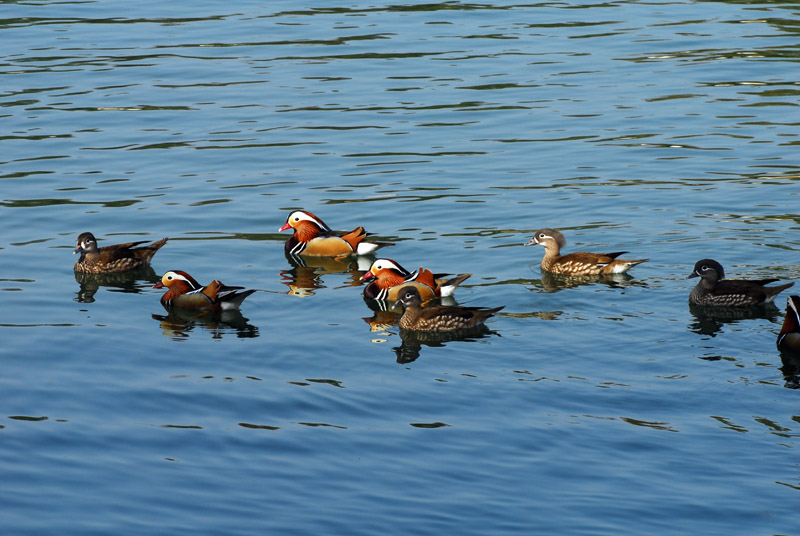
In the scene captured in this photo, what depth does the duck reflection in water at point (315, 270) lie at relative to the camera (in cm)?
1748

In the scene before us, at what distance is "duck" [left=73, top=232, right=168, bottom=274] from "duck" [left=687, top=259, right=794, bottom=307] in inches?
298

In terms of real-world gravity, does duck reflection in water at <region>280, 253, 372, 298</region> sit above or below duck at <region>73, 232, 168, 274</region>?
below

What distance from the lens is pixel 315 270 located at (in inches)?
728

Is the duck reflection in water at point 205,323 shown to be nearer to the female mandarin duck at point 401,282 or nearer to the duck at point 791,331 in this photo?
A: the female mandarin duck at point 401,282

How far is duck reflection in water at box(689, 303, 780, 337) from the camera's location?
14.8 m

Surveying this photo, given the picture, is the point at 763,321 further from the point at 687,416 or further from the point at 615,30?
the point at 615,30

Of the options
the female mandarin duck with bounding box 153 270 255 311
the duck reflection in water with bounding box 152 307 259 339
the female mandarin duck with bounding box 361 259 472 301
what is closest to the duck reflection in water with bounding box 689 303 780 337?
the female mandarin duck with bounding box 361 259 472 301

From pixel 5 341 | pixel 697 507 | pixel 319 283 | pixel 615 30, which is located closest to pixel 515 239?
pixel 319 283

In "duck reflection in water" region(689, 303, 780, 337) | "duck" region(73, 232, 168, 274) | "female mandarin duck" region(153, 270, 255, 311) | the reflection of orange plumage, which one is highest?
"duck" region(73, 232, 168, 274)

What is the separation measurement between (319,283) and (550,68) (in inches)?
523

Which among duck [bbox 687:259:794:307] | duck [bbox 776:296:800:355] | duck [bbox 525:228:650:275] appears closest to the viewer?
duck [bbox 776:296:800:355]

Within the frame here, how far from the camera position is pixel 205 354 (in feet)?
46.5

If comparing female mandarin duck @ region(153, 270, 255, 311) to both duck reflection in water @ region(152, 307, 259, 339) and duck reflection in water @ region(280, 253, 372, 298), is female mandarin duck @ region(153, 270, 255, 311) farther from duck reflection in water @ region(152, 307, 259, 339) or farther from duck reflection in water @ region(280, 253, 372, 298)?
duck reflection in water @ region(280, 253, 372, 298)

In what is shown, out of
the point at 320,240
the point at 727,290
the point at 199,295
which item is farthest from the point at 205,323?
the point at 727,290
